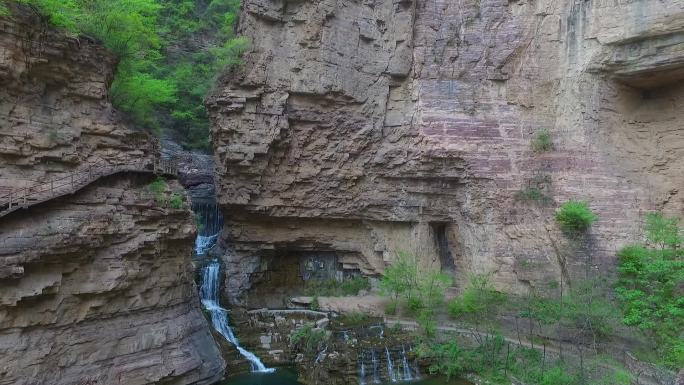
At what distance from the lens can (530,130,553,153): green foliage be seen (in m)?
20.1

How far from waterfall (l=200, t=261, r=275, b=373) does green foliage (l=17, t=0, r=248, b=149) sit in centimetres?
714

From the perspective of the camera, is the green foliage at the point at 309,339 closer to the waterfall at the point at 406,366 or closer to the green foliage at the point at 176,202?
the waterfall at the point at 406,366

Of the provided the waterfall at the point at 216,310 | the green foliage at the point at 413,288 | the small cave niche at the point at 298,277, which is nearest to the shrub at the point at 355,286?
the small cave niche at the point at 298,277

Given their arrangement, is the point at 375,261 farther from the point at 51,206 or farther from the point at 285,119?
the point at 51,206

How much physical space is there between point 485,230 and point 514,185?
90.6 inches

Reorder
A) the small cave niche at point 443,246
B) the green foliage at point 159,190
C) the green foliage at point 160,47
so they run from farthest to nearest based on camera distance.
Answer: the small cave niche at point 443,246 < the green foliage at point 160,47 < the green foliage at point 159,190

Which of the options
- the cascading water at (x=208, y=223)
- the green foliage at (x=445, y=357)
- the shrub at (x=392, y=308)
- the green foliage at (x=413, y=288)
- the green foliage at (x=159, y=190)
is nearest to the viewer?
the green foliage at (x=159, y=190)

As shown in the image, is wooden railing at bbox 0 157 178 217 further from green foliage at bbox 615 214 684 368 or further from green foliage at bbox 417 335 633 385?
green foliage at bbox 615 214 684 368

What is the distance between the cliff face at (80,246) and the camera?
12016 millimetres

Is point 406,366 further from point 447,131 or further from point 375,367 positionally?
point 447,131

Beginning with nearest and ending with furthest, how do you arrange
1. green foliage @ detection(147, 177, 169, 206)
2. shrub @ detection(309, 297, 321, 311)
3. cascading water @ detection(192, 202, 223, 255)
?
green foliage @ detection(147, 177, 169, 206), shrub @ detection(309, 297, 321, 311), cascading water @ detection(192, 202, 223, 255)

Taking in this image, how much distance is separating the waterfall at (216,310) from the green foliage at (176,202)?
5778mm

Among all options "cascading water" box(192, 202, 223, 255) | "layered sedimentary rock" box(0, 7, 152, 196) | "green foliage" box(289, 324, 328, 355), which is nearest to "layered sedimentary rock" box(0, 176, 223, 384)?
"layered sedimentary rock" box(0, 7, 152, 196)

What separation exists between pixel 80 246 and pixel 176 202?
3.44m
